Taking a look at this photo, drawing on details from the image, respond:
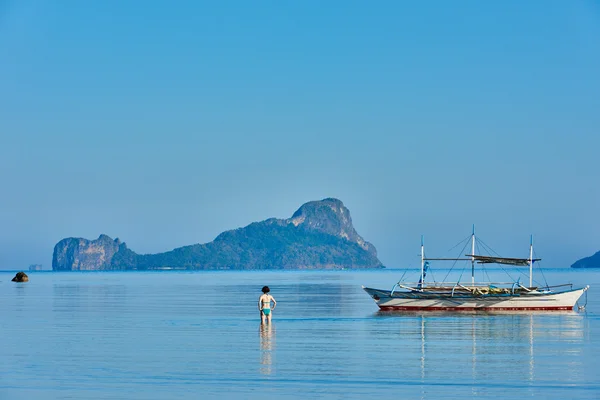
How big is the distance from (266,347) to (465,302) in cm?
2690

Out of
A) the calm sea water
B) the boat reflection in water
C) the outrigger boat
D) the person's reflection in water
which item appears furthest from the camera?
the outrigger boat

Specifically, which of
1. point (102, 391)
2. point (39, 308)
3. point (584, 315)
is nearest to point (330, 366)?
point (102, 391)

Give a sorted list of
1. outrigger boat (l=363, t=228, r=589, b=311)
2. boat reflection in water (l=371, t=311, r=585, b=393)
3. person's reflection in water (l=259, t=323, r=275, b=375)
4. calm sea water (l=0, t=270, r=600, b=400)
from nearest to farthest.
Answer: calm sea water (l=0, t=270, r=600, b=400), boat reflection in water (l=371, t=311, r=585, b=393), person's reflection in water (l=259, t=323, r=275, b=375), outrigger boat (l=363, t=228, r=589, b=311)

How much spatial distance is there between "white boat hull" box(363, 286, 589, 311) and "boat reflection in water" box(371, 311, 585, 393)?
3.14m

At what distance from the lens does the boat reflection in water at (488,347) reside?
24578 millimetres

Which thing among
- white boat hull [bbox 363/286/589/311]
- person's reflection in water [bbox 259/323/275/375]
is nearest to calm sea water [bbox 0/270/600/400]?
person's reflection in water [bbox 259/323/275/375]

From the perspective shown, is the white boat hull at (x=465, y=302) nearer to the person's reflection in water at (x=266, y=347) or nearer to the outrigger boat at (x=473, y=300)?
the outrigger boat at (x=473, y=300)

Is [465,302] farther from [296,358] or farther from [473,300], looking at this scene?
[296,358]

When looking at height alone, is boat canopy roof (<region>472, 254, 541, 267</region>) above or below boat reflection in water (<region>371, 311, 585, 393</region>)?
above

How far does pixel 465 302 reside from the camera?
182ft

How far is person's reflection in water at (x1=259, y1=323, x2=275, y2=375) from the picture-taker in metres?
25.6

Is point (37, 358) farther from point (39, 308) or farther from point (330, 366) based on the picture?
point (39, 308)

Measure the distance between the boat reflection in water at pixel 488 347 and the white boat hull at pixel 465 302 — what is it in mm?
3142

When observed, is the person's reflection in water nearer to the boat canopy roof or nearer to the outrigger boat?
the outrigger boat
